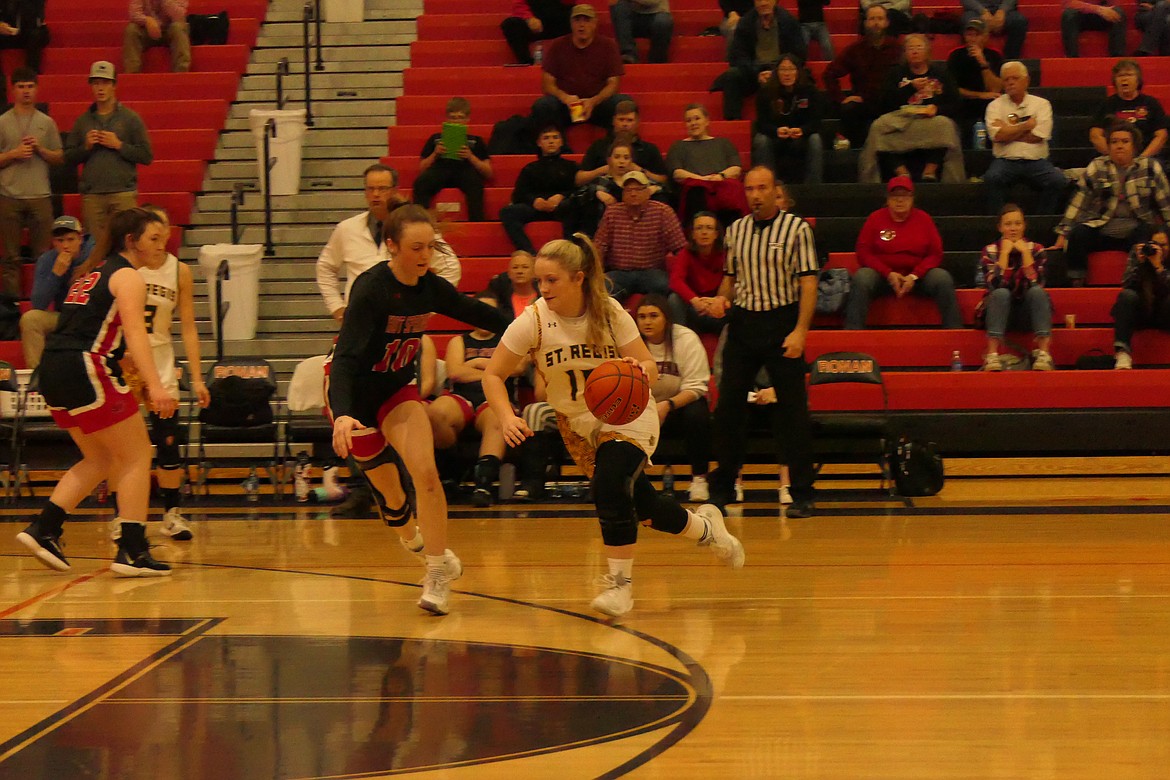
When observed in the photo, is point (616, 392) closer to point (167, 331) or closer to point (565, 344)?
point (565, 344)

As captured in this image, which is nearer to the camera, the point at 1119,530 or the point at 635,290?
the point at 1119,530

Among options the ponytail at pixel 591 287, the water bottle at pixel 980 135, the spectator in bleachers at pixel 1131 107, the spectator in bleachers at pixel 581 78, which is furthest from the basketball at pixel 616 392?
the water bottle at pixel 980 135

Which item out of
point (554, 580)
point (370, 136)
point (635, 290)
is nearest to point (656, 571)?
point (554, 580)

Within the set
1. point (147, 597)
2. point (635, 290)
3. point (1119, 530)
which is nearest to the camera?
point (147, 597)

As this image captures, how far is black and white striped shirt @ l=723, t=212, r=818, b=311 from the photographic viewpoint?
25.3 feet

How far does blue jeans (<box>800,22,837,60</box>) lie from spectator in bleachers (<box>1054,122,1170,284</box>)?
2.76m

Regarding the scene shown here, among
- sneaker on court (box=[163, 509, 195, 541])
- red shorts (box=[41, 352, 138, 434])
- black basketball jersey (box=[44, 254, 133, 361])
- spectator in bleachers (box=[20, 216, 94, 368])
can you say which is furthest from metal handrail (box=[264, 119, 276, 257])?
red shorts (box=[41, 352, 138, 434])

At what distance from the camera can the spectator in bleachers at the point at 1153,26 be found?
12180mm

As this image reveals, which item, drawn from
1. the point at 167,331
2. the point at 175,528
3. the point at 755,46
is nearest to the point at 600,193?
the point at 755,46

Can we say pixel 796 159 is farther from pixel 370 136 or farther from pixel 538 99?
pixel 370 136

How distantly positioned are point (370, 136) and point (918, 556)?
740cm

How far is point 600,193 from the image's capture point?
10.2m

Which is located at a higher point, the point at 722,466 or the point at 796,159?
the point at 796,159

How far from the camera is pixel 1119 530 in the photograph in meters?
7.30
